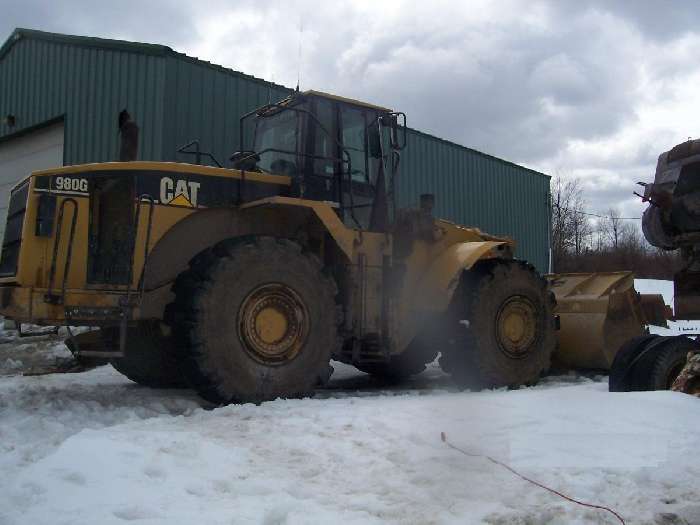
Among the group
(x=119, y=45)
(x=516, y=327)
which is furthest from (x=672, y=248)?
(x=119, y=45)

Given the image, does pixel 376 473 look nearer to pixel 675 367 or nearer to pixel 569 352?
pixel 675 367

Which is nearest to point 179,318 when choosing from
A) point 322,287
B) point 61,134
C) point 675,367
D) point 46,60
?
point 322,287

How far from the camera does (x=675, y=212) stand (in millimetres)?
7066

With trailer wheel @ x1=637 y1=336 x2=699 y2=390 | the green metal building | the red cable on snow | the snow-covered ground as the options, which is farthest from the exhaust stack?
the green metal building

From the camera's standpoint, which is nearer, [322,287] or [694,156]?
[322,287]

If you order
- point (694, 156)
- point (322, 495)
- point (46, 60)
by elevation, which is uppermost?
point (46, 60)

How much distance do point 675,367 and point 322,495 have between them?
466 centimetres

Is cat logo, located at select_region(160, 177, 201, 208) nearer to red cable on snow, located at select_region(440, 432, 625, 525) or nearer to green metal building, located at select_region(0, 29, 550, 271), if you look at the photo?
red cable on snow, located at select_region(440, 432, 625, 525)

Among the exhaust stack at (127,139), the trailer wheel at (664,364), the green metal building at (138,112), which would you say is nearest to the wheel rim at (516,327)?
the trailer wheel at (664,364)

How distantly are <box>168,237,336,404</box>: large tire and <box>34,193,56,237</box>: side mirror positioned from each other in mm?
1151

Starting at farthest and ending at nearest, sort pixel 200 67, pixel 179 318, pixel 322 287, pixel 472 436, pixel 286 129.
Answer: pixel 200 67, pixel 286 129, pixel 322 287, pixel 179 318, pixel 472 436

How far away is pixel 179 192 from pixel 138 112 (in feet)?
24.6

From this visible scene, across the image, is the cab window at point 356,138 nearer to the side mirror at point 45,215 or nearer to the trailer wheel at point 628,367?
the side mirror at point 45,215

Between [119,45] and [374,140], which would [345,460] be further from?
[119,45]
